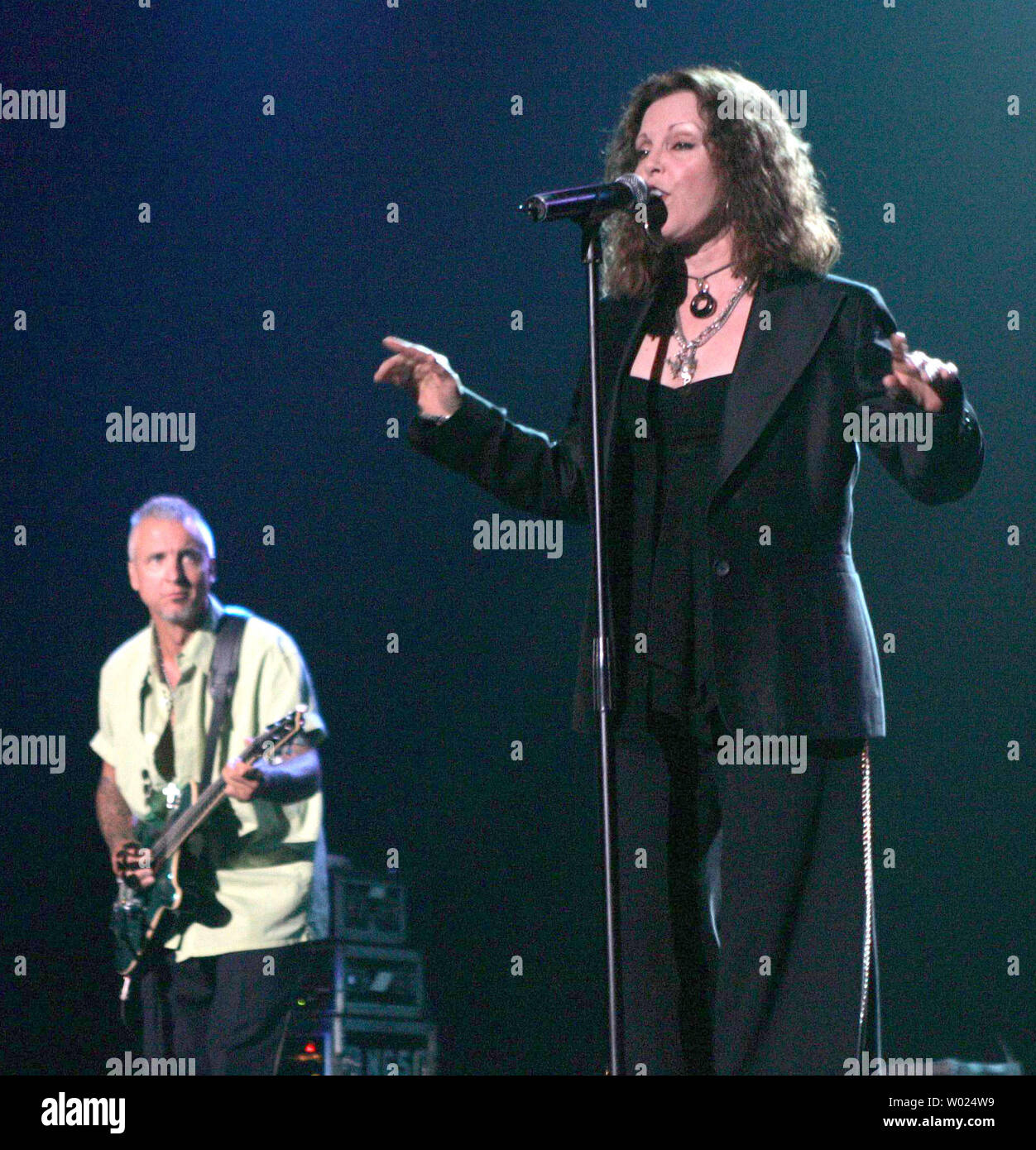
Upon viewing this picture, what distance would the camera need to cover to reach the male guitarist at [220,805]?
10.5 feet

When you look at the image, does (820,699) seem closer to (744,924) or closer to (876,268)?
(744,924)

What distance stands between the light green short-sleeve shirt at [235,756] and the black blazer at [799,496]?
123 centimetres

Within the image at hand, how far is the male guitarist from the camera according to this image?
126 inches

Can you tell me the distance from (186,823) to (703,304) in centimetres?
176

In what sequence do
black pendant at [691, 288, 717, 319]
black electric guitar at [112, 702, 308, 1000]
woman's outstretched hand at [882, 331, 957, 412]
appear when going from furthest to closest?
1. black electric guitar at [112, 702, 308, 1000]
2. black pendant at [691, 288, 717, 319]
3. woman's outstretched hand at [882, 331, 957, 412]


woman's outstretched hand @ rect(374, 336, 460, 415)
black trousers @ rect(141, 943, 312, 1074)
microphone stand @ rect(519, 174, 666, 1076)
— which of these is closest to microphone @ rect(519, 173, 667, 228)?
microphone stand @ rect(519, 174, 666, 1076)

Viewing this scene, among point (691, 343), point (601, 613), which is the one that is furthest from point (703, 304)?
point (601, 613)

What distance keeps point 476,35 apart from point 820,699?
1.94m
